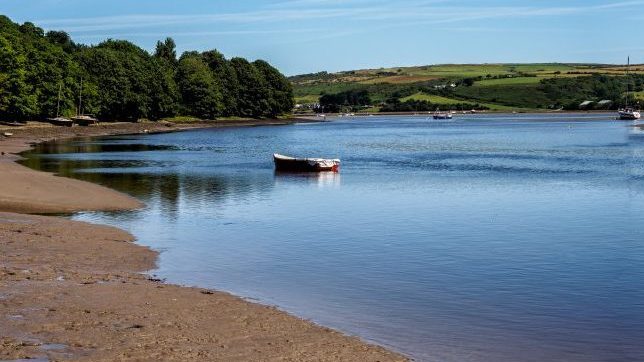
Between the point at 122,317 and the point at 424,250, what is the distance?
1452 centimetres

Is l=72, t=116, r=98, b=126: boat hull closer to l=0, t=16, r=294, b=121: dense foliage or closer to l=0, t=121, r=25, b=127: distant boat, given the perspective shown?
l=0, t=16, r=294, b=121: dense foliage

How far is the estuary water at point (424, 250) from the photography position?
755 inches

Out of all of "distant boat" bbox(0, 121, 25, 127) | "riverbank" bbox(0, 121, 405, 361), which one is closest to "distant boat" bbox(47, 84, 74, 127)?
"distant boat" bbox(0, 121, 25, 127)

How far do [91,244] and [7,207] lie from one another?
11.8 meters

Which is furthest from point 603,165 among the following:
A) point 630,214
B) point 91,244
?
point 91,244

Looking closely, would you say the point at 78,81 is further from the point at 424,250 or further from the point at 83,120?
the point at 424,250

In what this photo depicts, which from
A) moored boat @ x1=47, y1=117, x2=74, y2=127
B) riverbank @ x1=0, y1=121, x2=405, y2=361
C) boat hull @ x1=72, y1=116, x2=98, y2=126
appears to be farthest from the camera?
boat hull @ x1=72, y1=116, x2=98, y2=126

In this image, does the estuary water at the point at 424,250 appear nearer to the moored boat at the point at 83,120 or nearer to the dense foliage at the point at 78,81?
the dense foliage at the point at 78,81

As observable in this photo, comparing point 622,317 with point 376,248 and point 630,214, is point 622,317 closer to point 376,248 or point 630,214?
point 376,248

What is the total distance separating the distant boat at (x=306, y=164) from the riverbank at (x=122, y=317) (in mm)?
40743

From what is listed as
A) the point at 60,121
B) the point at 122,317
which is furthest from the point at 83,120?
the point at 122,317

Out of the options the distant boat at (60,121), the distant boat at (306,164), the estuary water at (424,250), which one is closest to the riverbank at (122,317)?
the estuary water at (424,250)

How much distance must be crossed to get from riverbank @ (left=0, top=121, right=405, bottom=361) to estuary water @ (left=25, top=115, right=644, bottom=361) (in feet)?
→ 4.49

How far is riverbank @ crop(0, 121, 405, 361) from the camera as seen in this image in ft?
52.0
